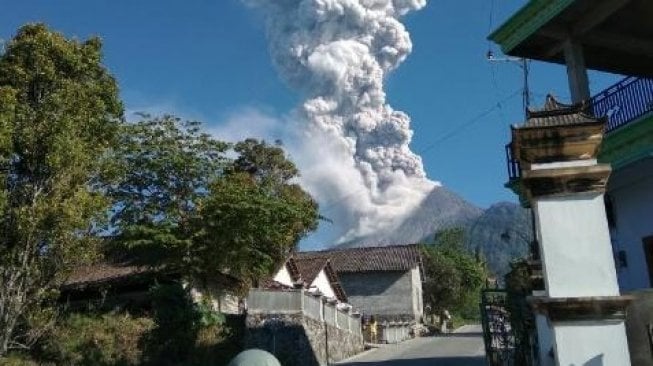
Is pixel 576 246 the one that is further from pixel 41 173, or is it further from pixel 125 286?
pixel 125 286

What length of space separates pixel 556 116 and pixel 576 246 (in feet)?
5.11

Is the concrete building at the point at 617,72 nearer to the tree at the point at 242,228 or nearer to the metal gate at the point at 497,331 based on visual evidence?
the metal gate at the point at 497,331

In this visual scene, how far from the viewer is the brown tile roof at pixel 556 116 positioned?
7.87 meters

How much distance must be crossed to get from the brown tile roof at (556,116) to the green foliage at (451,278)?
5145 cm

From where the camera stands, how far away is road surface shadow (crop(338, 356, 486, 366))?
85.0 ft

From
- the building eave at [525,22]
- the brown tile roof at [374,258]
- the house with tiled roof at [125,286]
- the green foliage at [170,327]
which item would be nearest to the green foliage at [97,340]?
the green foliage at [170,327]

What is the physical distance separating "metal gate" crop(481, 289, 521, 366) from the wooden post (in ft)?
16.4

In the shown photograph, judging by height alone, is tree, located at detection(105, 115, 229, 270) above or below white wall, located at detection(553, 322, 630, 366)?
above

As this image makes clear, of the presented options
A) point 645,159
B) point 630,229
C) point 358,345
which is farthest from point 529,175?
point 358,345

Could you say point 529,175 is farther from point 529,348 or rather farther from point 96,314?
point 96,314

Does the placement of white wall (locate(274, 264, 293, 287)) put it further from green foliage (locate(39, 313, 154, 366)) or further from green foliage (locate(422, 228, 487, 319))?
green foliage (locate(422, 228, 487, 319))

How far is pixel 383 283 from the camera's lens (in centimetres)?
5141

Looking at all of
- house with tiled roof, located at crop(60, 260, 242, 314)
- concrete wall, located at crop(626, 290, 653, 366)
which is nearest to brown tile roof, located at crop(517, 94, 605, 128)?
concrete wall, located at crop(626, 290, 653, 366)

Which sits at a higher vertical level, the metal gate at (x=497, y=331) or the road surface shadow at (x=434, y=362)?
the metal gate at (x=497, y=331)
